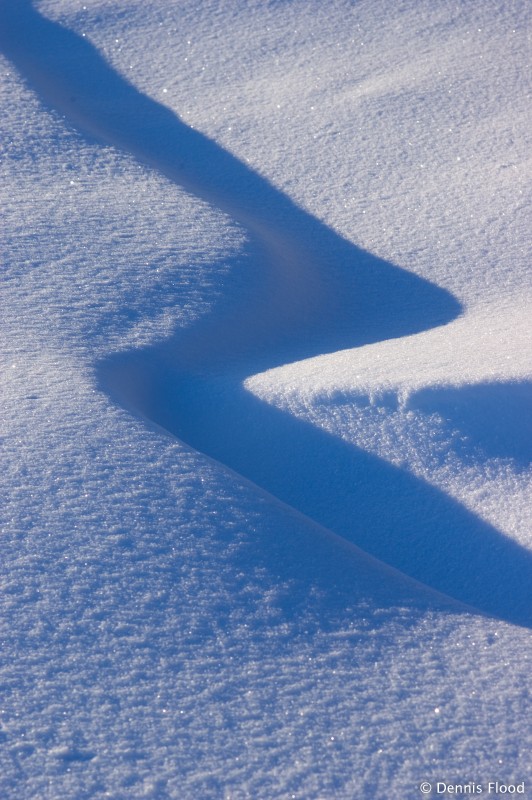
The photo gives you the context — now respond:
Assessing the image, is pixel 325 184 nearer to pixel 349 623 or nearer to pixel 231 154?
pixel 231 154

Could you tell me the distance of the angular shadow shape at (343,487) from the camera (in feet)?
6.38

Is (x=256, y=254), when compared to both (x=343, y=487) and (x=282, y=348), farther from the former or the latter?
(x=343, y=487)

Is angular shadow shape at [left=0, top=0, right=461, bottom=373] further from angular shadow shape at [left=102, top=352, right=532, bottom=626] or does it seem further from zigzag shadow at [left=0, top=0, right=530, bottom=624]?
angular shadow shape at [left=102, top=352, right=532, bottom=626]

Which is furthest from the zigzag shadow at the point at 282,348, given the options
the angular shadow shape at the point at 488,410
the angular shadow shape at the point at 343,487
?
the angular shadow shape at the point at 488,410

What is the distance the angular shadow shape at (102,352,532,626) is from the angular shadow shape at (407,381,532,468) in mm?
217

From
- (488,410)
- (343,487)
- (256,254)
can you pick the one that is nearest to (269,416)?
(343,487)

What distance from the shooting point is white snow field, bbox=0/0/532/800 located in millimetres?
1452

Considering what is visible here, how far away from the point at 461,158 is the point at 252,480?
213 centimetres

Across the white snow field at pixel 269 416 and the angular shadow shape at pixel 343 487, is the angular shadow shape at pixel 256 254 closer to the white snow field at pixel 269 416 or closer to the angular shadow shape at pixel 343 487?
the white snow field at pixel 269 416

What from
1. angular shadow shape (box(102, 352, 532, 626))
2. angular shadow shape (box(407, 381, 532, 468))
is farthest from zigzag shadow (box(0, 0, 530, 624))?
angular shadow shape (box(407, 381, 532, 468))

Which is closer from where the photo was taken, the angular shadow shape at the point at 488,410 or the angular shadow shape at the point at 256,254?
the angular shadow shape at the point at 488,410

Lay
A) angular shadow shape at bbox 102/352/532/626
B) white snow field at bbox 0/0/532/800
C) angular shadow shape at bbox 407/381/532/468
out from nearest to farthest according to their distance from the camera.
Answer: white snow field at bbox 0/0/532/800 < angular shadow shape at bbox 102/352/532/626 < angular shadow shape at bbox 407/381/532/468

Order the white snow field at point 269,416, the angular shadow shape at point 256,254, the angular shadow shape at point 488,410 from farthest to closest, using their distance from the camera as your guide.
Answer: the angular shadow shape at point 256,254
the angular shadow shape at point 488,410
the white snow field at point 269,416

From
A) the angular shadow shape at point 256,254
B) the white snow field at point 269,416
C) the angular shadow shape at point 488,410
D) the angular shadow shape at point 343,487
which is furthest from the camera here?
the angular shadow shape at point 256,254
